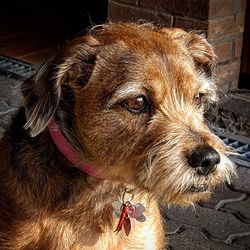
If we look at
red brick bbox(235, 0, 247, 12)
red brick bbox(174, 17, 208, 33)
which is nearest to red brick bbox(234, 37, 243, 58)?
red brick bbox(235, 0, 247, 12)

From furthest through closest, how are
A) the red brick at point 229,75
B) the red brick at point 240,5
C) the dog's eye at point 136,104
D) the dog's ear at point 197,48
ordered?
the red brick at point 229,75, the red brick at point 240,5, the dog's ear at point 197,48, the dog's eye at point 136,104

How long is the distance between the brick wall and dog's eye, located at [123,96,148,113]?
2222 mm

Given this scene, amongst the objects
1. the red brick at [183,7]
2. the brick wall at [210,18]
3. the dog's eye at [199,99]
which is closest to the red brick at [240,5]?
the brick wall at [210,18]

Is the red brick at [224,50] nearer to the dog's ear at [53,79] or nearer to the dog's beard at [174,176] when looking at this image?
the dog's ear at [53,79]

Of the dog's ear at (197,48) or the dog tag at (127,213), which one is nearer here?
the dog tag at (127,213)

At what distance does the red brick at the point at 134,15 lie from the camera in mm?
5215

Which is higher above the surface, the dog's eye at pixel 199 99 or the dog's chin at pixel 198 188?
the dog's eye at pixel 199 99

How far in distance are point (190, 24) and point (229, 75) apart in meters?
0.65

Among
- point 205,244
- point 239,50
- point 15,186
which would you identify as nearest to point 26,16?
point 239,50

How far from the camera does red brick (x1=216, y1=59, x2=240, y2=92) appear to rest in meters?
5.36

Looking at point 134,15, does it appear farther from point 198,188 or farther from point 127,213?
point 198,188

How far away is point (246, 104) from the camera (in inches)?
208

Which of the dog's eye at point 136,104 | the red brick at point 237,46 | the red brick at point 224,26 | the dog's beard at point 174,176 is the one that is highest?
the dog's eye at point 136,104

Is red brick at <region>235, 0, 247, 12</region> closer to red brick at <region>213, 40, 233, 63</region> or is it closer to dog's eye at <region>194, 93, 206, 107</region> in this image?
red brick at <region>213, 40, 233, 63</region>
